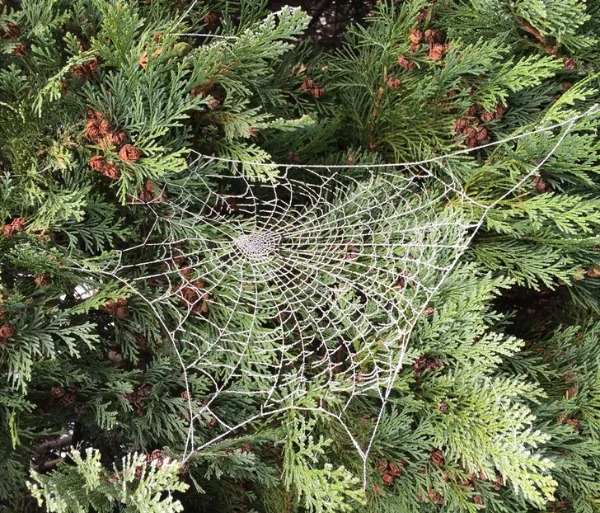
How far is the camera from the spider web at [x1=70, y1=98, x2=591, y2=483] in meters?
1.06

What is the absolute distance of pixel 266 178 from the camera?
3.36 ft

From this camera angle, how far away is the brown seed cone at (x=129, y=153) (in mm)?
950

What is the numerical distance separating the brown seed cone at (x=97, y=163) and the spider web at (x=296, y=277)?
8 centimetres

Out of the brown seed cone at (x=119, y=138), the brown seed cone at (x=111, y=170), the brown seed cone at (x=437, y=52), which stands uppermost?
the brown seed cone at (x=437, y=52)

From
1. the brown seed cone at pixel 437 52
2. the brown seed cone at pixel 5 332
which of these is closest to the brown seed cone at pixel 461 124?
the brown seed cone at pixel 437 52

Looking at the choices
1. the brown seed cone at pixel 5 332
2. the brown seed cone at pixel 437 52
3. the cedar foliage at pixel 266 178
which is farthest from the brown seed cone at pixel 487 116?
the brown seed cone at pixel 5 332

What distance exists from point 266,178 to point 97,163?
0.28 meters

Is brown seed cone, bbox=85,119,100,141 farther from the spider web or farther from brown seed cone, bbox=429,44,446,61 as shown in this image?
brown seed cone, bbox=429,44,446,61

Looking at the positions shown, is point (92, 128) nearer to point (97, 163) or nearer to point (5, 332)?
point (97, 163)

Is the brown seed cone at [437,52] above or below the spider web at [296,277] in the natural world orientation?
above

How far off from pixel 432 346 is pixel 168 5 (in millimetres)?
778

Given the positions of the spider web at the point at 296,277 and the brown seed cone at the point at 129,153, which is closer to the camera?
the brown seed cone at the point at 129,153

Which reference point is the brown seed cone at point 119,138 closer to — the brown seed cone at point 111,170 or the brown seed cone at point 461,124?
the brown seed cone at point 111,170

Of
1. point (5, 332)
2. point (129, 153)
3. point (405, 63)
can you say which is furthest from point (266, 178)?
point (5, 332)
